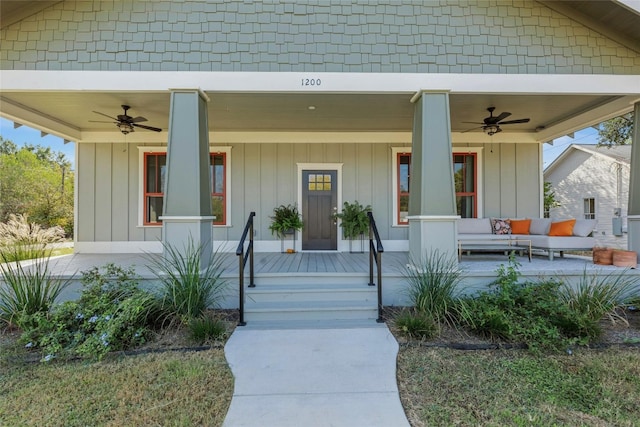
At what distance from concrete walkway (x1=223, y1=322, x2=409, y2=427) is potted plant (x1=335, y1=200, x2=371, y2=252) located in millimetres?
3240

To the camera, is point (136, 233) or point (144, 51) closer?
point (144, 51)

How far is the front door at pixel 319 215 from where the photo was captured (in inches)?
283

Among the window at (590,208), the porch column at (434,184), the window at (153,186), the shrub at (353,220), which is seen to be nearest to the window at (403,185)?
the shrub at (353,220)

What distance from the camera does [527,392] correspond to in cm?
259

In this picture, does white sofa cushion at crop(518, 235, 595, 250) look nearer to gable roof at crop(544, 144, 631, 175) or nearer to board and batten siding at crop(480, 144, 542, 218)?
board and batten siding at crop(480, 144, 542, 218)

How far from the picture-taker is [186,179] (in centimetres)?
439

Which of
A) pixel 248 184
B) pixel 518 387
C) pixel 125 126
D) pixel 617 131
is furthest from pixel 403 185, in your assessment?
pixel 617 131

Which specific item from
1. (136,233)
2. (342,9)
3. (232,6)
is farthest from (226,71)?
(136,233)

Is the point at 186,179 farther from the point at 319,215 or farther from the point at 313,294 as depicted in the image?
the point at 319,215

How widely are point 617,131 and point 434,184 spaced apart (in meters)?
11.6

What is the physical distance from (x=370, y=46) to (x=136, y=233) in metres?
6.24

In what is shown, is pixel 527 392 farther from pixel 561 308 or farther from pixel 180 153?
pixel 180 153

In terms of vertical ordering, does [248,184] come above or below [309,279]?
above

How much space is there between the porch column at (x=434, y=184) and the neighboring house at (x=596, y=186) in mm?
11060
